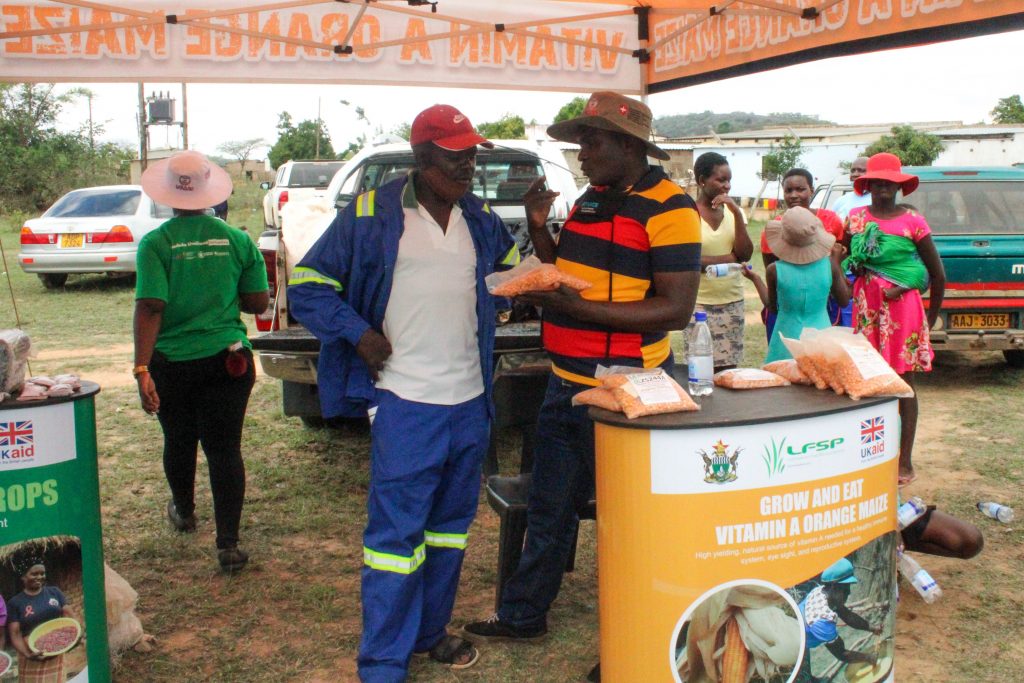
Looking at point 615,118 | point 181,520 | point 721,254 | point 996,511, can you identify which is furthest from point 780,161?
point 615,118

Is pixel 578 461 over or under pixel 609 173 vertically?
under

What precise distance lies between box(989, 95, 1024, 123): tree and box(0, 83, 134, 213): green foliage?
4310cm

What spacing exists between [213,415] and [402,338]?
1441 millimetres

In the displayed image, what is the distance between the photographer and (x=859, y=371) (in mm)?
2924

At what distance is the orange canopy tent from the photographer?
501 centimetres

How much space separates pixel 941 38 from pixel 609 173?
198cm

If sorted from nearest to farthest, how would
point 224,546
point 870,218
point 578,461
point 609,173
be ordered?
point 609,173
point 578,461
point 224,546
point 870,218

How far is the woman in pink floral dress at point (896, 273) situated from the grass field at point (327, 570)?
86 centimetres

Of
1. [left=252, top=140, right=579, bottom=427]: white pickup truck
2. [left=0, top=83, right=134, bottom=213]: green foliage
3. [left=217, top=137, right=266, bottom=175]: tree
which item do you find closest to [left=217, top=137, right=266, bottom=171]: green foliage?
[left=217, top=137, right=266, bottom=175]: tree

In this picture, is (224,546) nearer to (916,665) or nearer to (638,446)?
(638,446)

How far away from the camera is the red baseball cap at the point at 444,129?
321 centimetres

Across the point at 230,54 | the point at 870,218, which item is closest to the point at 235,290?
the point at 230,54

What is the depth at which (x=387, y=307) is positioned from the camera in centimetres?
334

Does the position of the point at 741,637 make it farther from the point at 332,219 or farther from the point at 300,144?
the point at 300,144
